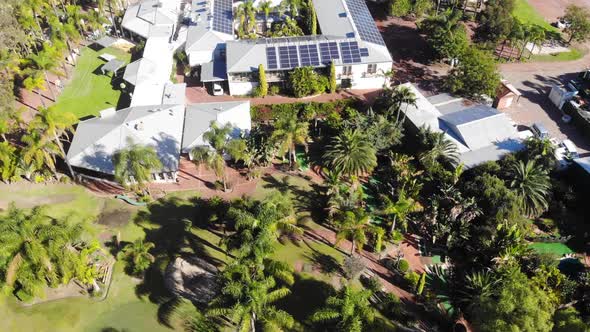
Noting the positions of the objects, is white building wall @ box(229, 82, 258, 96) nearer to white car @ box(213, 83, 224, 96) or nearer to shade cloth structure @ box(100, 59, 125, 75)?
white car @ box(213, 83, 224, 96)

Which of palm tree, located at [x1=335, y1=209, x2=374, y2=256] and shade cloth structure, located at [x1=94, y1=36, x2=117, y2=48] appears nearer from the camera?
palm tree, located at [x1=335, y1=209, x2=374, y2=256]

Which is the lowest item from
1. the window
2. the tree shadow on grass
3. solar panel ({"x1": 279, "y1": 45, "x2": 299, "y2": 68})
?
the tree shadow on grass

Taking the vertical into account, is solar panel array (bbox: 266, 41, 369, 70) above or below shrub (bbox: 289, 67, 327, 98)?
above

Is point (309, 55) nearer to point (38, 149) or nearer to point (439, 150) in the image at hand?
point (439, 150)

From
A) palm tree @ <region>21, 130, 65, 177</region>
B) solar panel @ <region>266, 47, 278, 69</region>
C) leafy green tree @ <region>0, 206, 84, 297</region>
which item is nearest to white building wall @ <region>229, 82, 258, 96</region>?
solar panel @ <region>266, 47, 278, 69</region>

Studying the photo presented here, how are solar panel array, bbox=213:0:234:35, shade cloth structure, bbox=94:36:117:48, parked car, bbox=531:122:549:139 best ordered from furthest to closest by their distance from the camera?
shade cloth structure, bbox=94:36:117:48, solar panel array, bbox=213:0:234:35, parked car, bbox=531:122:549:139

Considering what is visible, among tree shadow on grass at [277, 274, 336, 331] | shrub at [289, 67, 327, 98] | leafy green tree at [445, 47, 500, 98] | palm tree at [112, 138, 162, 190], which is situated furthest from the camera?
shrub at [289, 67, 327, 98]

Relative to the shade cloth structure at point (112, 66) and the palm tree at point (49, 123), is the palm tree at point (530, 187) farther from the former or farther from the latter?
the shade cloth structure at point (112, 66)
